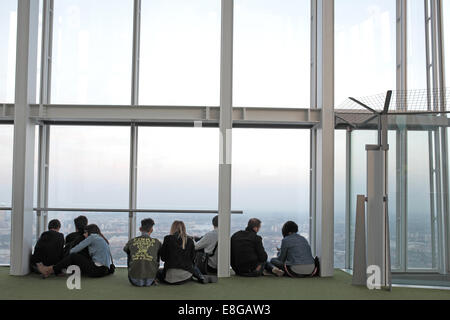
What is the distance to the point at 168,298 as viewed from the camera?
645cm

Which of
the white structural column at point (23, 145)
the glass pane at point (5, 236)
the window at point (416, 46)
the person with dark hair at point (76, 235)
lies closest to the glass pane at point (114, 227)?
the person with dark hair at point (76, 235)

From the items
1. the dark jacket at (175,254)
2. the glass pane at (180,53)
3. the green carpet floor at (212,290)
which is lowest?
the green carpet floor at (212,290)

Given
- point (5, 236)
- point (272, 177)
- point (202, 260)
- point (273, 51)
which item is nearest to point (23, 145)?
point (5, 236)

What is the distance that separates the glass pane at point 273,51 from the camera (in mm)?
9406

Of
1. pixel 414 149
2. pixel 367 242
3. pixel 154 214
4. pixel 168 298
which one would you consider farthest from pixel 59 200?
pixel 414 149

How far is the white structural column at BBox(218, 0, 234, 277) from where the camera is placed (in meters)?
8.35

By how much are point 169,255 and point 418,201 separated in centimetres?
363

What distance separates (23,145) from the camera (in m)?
8.27

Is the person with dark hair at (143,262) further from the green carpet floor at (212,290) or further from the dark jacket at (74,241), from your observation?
the dark jacket at (74,241)

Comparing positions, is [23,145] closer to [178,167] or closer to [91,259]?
[91,259]

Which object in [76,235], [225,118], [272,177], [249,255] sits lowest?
[249,255]

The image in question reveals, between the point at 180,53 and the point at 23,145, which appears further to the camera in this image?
the point at 180,53

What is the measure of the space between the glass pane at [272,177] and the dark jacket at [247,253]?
3.19ft

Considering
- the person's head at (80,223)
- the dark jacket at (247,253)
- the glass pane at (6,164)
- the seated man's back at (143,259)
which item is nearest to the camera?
the seated man's back at (143,259)
